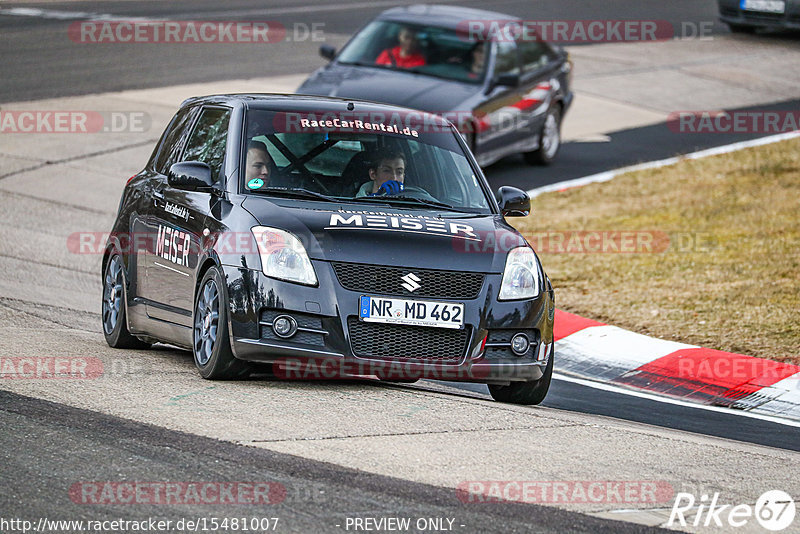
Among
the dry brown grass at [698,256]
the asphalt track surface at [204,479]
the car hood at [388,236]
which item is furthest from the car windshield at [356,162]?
the dry brown grass at [698,256]

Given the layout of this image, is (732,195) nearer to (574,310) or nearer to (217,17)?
(574,310)

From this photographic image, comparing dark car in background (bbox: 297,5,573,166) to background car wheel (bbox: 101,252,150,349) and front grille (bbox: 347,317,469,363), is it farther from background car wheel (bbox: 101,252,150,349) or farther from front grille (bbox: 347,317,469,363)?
front grille (bbox: 347,317,469,363)

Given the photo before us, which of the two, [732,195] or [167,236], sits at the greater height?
[167,236]

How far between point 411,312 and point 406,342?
6.5 inches

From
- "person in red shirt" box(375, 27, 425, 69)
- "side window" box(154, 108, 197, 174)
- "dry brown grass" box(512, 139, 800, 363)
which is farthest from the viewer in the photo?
"person in red shirt" box(375, 27, 425, 69)

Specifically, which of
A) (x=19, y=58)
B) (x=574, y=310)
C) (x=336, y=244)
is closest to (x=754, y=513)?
(x=336, y=244)

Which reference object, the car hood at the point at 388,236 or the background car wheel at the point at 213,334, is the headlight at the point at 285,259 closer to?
the car hood at the point at 388,236

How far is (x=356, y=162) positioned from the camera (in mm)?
8070

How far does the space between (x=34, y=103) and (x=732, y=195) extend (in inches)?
363

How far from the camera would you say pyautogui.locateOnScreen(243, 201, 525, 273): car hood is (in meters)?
7.07

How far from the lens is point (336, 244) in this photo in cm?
708

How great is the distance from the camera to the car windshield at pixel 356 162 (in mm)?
7844

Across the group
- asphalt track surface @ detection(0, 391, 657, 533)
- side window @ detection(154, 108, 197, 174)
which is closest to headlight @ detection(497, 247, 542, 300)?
asphalt track surface @ detection(0, 391, 657, 533)

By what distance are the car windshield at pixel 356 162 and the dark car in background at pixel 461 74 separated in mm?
5813
